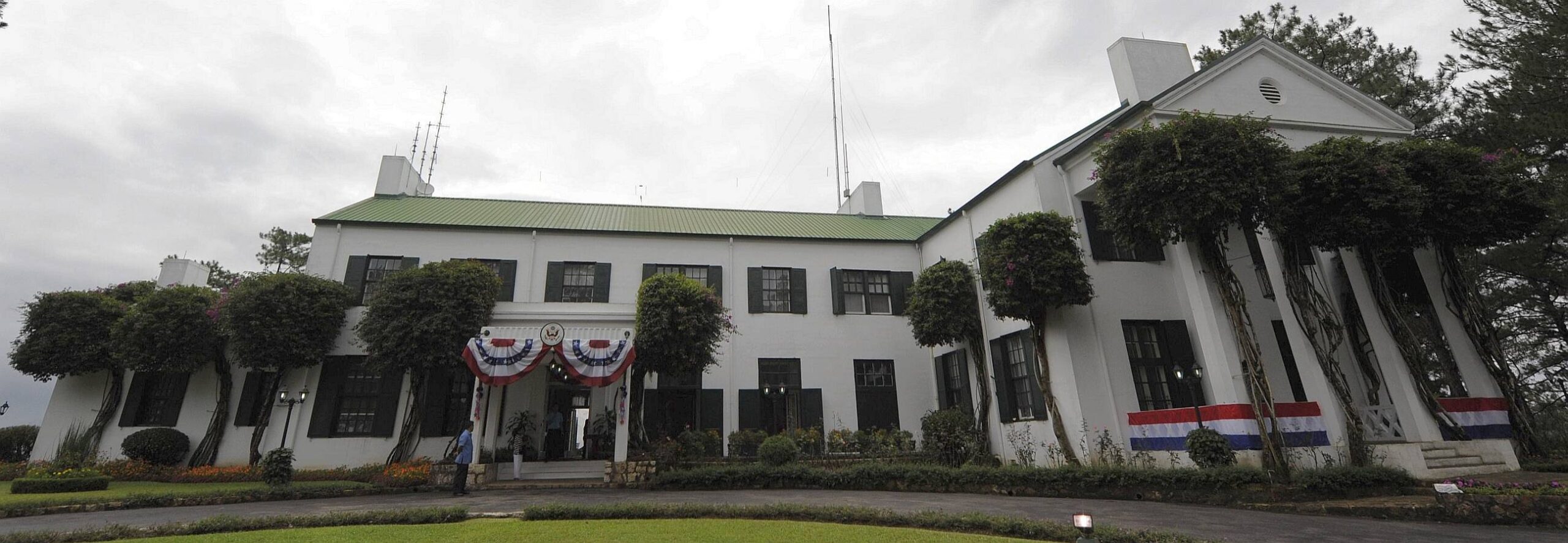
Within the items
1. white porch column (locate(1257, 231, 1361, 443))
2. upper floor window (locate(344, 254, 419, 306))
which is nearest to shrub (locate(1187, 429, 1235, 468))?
white porch column (locate(1257, 231, 1361, 443))

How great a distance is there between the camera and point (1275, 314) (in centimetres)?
1270

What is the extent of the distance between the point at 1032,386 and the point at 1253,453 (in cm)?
403

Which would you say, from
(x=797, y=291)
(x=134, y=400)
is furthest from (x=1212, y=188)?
(x=134, y=400)

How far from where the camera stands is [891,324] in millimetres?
17719

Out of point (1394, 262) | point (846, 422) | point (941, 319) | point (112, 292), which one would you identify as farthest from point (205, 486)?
point (1394, 262)

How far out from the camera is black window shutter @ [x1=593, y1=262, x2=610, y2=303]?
661 inches

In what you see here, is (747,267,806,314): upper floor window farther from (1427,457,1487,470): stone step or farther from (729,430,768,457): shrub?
(1427,457,1487,470): stone step

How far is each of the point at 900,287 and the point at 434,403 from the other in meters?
12.9

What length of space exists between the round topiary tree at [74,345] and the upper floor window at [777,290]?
1536cm

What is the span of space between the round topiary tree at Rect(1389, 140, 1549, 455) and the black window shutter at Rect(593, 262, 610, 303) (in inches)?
664

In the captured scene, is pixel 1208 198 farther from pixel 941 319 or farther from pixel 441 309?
pixel 441 309

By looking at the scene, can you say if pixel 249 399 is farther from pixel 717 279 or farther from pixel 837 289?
pixel 837 289

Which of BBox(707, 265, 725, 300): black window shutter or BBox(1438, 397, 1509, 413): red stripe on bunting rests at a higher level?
BBox(707, 265, 725, 300): black window shutter

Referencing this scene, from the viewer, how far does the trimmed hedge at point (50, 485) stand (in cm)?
1126
